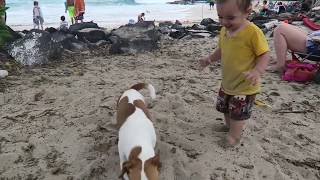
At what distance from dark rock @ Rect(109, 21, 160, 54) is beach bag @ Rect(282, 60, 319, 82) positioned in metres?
2.89

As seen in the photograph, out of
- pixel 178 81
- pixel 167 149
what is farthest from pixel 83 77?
pixel 167 149

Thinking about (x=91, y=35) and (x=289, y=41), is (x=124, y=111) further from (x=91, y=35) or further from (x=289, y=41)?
(x=91, y=35)

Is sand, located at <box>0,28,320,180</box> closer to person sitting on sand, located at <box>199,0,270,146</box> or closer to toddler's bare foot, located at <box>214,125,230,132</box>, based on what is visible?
toddler's bare foot, located at <box>214,125,230,132</box>

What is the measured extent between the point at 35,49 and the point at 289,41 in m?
3.99

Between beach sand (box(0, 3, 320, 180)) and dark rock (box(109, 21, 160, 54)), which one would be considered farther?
dark rock (box(109, 21, 160, 54))

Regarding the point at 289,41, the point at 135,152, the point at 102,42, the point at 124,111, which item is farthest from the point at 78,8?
the point at 135,152

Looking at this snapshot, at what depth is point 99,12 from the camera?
1323 inches

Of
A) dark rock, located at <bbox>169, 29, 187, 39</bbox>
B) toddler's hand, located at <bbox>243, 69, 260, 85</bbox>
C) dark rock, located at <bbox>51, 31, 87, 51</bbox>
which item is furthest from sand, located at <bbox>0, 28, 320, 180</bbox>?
dark rock, located at <bbox>169, 29, 187, 39</bbox>

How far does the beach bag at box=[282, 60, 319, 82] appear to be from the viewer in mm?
5258

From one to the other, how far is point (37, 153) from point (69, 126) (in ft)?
1.84

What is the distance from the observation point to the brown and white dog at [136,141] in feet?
7.45

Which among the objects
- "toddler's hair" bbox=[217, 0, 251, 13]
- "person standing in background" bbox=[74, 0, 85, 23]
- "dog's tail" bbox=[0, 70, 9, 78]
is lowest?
"dog's tail" bbox=[0, 70, 9, 78]

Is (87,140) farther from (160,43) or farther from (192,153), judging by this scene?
(160,43)

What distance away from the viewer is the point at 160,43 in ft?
27.2
